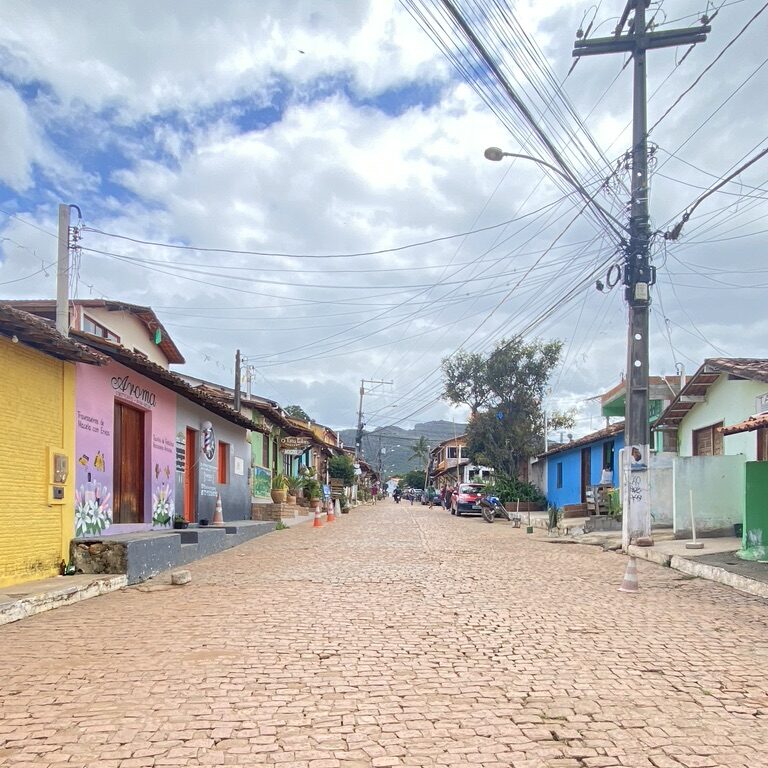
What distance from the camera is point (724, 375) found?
1585cm

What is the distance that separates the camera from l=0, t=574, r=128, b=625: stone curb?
722 cm

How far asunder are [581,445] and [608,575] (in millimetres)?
17293

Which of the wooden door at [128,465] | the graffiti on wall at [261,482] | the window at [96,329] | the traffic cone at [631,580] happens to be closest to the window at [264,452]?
the graffiti on wall at [261,482]

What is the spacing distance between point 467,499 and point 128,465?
2351cm

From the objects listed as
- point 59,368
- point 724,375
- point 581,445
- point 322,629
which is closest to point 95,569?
point 59,368

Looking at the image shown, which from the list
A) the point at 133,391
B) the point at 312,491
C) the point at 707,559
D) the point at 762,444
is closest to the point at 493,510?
the point at 312,491

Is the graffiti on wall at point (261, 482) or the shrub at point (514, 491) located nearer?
the graffiti on wall at point (261, 482)

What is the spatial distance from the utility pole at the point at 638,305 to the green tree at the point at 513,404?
18897mm

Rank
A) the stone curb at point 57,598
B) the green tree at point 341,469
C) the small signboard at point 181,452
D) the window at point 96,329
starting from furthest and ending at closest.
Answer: the green tree at point 341,469 → the window at point 96,329 → the small signboard at point 181,452 → the stone curb at point 57,598

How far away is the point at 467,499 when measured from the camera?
3462 centimetres

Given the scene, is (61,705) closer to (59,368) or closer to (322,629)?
(322,629)

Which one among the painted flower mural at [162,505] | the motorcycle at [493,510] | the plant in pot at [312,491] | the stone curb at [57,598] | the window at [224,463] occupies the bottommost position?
the motorcycle at [493,510]

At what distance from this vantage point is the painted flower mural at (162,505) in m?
14.1

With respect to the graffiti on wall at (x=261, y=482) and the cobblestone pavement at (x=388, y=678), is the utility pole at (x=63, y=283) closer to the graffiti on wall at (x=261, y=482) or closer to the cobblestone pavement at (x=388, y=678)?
the cobblestone pavement at (x=388, y=678)
